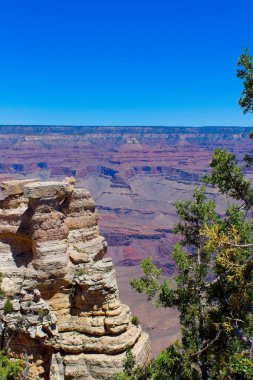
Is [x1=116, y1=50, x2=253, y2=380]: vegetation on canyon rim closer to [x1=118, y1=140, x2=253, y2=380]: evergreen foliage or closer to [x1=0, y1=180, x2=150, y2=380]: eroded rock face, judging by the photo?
[x1=118, y1=140, x2=253, y2=380]: evergreen foliage

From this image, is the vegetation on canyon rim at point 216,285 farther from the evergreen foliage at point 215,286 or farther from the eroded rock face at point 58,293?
the eroded rock face at point 58,293

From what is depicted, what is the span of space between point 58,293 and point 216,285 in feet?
26.0

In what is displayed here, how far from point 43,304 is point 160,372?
6032 mm

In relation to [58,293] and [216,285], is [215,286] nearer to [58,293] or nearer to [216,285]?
[216,285]

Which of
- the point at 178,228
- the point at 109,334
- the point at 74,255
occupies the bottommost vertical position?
the point at 109,334

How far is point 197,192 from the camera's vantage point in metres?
20.3

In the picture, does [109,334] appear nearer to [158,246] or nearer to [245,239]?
[245,239]

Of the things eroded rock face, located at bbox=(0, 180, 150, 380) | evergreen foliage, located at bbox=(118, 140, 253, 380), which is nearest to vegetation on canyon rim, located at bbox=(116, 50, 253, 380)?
evergreen foliage, located at bbox=(118, 140, 253, 380)

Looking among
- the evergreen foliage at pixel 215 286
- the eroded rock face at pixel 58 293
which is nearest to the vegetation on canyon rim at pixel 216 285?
the evergreen foliage at pixel 215 286

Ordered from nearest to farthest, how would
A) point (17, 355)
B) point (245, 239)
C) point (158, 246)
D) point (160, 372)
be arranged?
point (245, 239) < point (160, 372) < point (17, 355) < point (158, 246)

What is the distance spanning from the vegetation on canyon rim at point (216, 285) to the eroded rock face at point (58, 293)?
5.26ft

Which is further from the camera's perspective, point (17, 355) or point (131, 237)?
point (131, 237)

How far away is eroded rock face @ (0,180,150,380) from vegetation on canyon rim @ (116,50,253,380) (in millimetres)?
1602

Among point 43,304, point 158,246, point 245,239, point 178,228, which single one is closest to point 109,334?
point 43,304
